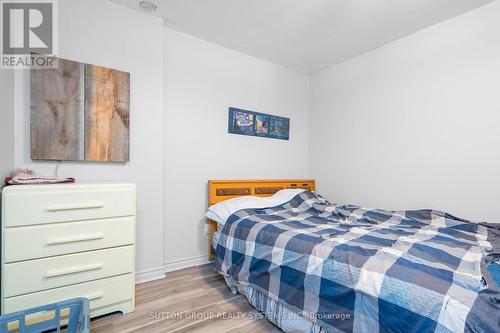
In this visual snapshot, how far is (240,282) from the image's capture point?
1826mm

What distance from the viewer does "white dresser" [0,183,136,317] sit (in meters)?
1.31

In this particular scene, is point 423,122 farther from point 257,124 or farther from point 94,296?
point 94,296

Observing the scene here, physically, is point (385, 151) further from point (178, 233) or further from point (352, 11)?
point (178, 233)

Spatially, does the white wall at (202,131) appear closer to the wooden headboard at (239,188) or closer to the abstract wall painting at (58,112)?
the wooden headboard at (239,188)

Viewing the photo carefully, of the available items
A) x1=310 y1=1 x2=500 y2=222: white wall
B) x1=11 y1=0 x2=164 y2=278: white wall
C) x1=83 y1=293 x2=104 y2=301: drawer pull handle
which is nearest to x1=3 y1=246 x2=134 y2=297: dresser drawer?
x1=83 y1=293 x2=104 y2=301: drawer pull handle

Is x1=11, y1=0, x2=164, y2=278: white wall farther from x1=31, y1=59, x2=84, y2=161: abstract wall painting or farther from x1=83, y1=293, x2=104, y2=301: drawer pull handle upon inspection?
x1=83, y1=293, x2=104, y2=301: drawer pull handle

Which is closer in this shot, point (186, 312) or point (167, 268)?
point (186, 312)

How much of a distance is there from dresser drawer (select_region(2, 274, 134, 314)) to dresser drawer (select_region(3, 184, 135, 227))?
1.34ft

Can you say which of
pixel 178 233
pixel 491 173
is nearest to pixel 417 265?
pixel 491 173

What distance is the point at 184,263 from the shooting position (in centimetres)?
250

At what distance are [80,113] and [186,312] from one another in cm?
167

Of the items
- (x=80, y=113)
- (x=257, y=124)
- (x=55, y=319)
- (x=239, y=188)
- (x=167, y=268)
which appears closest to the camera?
(x=55, y=319)

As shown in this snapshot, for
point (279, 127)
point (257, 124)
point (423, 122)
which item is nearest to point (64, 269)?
point (257, 124)

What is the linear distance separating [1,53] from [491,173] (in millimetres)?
3636
